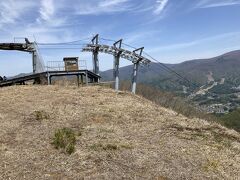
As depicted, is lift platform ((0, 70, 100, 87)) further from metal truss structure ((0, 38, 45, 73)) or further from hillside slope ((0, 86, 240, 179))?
hillside slope ((0, 86, 240, 179))

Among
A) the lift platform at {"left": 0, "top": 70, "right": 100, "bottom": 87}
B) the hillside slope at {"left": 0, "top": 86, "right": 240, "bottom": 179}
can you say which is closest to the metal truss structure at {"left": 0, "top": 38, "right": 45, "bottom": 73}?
the lift platform at {"left": 0, "top": 70, "right": 100, "bottom": 87}

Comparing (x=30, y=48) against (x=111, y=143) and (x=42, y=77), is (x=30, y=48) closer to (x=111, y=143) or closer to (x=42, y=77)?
(x=42, y=77)

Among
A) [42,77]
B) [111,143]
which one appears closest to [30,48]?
[42,77]

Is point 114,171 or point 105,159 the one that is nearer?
point 114,171

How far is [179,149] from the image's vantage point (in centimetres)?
2542

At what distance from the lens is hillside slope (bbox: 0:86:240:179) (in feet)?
68.8

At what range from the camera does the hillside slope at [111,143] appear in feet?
68.8

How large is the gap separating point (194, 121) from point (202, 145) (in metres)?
8.67

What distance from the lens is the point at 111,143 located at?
1001 inches

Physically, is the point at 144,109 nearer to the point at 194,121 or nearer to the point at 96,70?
the point at 194,121

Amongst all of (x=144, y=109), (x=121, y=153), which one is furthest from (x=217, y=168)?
(x=144, y=109)

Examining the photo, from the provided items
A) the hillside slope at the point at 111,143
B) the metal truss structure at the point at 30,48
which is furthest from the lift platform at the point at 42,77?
the hillside slope at the point at 111,143

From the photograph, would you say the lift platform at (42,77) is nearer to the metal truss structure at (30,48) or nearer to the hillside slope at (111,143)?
the metal truss structure at (30,48)

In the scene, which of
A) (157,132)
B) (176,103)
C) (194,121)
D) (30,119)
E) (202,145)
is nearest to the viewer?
(202,145)
